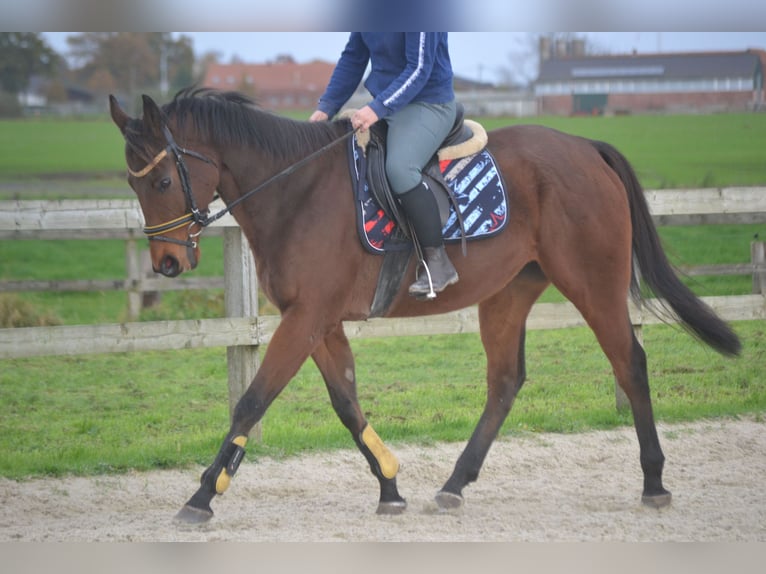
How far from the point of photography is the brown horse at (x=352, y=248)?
402cm

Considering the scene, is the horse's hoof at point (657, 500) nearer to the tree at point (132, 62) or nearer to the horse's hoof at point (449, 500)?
the horse's hoof at point (449, 500)

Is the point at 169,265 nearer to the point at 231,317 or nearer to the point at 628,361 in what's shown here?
the point at 231,317

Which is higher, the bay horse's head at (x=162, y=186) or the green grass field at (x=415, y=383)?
the bay horse's head at (x=162, y=186)

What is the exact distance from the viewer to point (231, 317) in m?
5.52

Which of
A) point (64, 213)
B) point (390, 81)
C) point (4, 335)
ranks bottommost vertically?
point (4, 335)

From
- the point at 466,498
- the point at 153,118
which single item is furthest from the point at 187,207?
the point at 466,498

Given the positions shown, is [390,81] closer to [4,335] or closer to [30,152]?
[4,335]

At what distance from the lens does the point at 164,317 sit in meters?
9.43

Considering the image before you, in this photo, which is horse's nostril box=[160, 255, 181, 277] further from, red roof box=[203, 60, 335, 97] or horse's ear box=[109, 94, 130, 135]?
red roof box=[203, 60, 335, 97]

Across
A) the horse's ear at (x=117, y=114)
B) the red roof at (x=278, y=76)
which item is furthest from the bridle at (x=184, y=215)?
the red roof at (x=278, y=76)

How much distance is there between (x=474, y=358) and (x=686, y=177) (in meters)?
2.56

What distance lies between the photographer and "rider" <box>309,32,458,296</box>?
4.09 meters

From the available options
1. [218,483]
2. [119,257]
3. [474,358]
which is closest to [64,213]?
[218,483]

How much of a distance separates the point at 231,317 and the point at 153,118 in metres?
1.85
